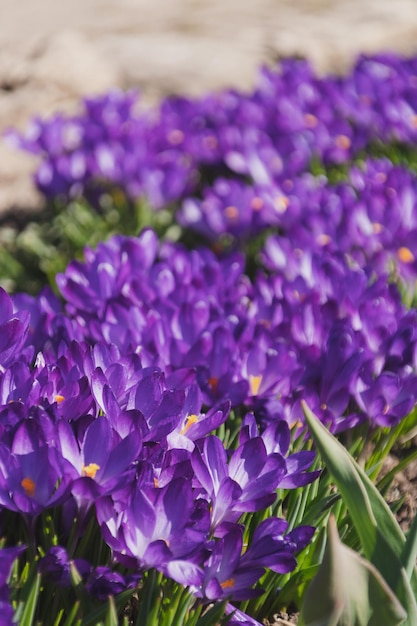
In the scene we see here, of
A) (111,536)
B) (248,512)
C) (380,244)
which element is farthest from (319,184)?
(111,536)

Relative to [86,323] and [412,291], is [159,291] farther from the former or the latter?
[412,291]

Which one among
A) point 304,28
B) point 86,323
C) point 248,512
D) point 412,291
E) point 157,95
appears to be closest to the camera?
point 248,512

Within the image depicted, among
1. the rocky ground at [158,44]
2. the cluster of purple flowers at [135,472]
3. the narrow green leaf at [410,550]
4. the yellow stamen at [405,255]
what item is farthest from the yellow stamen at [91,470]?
the rocky ground at [158,44]

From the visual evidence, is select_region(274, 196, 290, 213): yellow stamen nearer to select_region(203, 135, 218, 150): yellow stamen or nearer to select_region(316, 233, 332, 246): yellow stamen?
select_region(316, 233, 332, 246): yellow stamen

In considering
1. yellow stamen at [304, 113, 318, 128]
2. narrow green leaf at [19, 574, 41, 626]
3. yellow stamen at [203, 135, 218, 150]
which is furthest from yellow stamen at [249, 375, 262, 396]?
yellow stamen at [304, 113, 318, 128]

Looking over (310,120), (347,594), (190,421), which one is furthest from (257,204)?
(347,594)

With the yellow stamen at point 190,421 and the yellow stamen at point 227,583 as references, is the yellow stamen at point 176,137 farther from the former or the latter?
the yellow stamen at point 227,583
